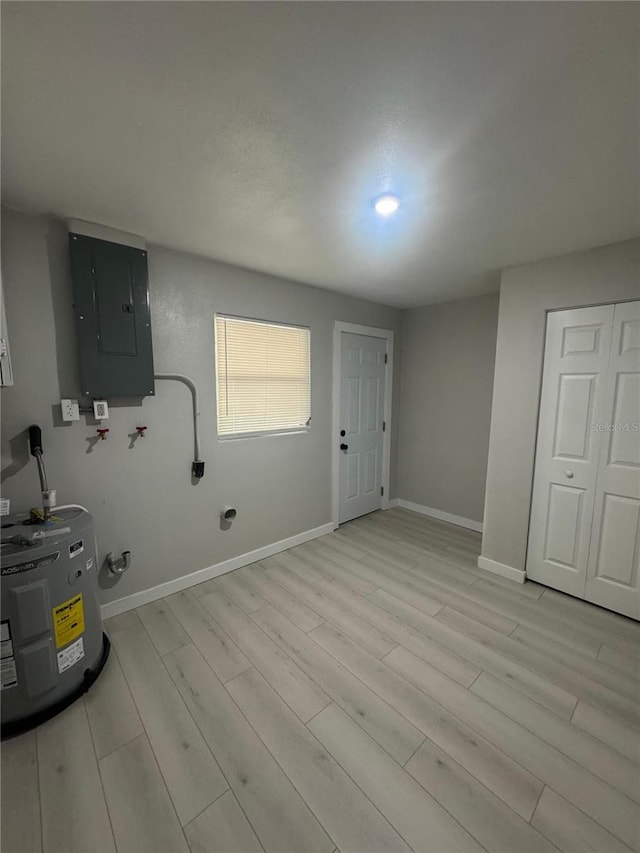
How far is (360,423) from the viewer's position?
376cm

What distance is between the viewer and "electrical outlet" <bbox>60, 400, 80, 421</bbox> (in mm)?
1927

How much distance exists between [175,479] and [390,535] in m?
2.21

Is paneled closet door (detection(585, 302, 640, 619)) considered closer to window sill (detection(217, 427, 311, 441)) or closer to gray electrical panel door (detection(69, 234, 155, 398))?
window sill (detection(217, 427, 311, 441))

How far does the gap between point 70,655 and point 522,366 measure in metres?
3.29

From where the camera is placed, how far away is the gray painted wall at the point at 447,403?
11.5ft

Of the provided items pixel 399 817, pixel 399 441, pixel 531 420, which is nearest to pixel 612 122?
pixel 531 420

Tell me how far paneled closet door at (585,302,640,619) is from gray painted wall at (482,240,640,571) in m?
0.27

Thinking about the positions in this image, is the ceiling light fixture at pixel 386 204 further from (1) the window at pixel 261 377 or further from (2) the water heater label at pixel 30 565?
(2) the water heater label at pixel 30 565

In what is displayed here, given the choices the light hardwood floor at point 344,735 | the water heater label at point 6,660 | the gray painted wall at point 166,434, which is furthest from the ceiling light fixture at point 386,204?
Answer: the water heater label at point 6,660

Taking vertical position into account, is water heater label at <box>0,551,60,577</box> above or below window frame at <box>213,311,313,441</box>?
below

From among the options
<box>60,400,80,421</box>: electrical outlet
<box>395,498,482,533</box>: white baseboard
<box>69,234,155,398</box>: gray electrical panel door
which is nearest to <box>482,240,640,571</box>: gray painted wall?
<box>395,498,482,533</box>: white baseboard

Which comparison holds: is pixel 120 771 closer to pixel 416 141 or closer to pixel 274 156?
pixel 274 156

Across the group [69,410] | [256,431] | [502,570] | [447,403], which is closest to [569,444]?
[502,570]

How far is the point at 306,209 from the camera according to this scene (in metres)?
1.74
